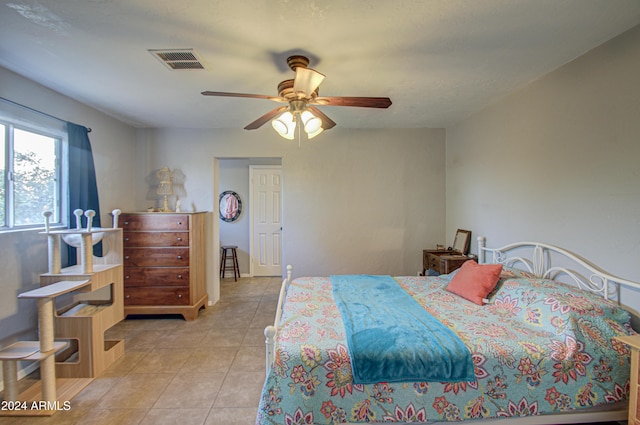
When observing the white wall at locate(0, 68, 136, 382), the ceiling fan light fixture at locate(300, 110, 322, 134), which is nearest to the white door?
the white wall at locate(0, 68, 136, 382)

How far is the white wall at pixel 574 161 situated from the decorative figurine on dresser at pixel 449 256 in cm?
37

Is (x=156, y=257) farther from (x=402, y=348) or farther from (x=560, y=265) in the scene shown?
(x=560, y=265)

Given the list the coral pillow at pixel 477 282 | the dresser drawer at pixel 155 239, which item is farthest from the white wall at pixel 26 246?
the coral pillow at pixel 477 282

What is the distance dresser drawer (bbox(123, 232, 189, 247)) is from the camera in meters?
3.46

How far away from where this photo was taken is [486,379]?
154 centimetres

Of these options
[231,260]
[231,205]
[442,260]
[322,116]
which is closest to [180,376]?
[322,116]

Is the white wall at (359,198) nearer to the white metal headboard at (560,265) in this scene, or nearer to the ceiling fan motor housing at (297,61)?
the white metal headboard at (560,265)

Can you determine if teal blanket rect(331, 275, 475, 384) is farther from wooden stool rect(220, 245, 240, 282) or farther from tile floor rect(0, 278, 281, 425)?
wooden stool rect(220, 245, 240, 282)

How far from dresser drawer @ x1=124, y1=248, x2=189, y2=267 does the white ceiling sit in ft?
5.69

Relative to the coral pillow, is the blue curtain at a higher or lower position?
A: higher

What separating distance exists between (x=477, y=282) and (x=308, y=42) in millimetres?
2251

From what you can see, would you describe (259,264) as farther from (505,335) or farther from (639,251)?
(639,251)

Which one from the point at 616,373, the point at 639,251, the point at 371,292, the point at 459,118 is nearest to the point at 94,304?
the point at 371,292

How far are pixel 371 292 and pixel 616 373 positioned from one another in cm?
156
